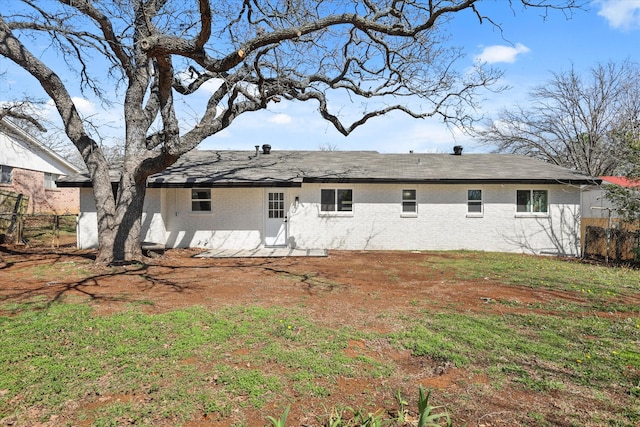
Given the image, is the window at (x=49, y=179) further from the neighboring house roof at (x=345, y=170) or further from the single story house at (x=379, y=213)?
the single story house at (x=379, y=213)

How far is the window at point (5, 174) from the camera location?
65.6 ft

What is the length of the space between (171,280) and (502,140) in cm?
2425

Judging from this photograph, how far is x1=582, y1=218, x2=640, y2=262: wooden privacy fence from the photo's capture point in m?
11.6

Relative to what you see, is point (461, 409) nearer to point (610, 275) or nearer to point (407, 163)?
point (610, 275)

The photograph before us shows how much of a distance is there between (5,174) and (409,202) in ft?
71.6

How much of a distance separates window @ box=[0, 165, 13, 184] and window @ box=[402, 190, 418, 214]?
70.4 feet

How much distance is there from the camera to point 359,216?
14.2 meters

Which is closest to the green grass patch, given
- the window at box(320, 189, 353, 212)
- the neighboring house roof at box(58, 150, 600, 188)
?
the neighboring house roof at box(58, 150, 600, 188)

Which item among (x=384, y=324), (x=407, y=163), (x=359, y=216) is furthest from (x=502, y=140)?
(x=384, y=324)

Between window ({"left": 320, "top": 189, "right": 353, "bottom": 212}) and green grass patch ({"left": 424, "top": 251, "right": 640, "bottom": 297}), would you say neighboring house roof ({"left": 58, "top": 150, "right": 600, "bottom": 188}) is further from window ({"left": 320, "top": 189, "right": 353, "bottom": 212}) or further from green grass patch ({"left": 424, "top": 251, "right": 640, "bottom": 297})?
green grass patch ({"left": 424, "top": 251, "right": 640, "bottom": 297})

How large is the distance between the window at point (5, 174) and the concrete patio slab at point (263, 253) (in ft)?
49.8

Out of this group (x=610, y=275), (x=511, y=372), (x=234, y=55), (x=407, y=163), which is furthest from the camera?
(x=407, y=163)

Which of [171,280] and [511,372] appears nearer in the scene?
[511,372]

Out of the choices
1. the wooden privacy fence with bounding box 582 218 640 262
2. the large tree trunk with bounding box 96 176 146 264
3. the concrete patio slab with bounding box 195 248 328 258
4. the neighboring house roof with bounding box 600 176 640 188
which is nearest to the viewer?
the large tree trunk with bounding box 96 176 146 264
